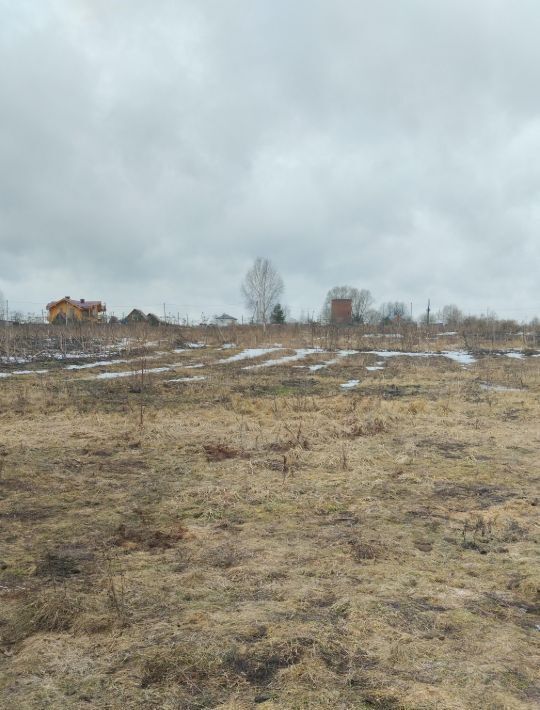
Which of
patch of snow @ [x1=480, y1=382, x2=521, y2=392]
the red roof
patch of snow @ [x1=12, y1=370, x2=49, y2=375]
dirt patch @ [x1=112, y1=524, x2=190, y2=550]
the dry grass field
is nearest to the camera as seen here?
the dry grass field

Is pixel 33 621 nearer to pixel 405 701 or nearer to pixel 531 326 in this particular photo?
pixel 405 701

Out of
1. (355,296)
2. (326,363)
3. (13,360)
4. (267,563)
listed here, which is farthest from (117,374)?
(355,296)

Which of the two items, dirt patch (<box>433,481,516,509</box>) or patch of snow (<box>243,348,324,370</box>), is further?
patch of snow (<box>243,348,324,370</box>)

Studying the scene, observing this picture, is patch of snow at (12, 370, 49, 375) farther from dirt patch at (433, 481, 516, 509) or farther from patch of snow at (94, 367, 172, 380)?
dirt patch at (433, 481, 516, 509)

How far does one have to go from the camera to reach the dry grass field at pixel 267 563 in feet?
7.68

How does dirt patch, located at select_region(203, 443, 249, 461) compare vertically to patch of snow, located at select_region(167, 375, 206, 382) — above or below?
below

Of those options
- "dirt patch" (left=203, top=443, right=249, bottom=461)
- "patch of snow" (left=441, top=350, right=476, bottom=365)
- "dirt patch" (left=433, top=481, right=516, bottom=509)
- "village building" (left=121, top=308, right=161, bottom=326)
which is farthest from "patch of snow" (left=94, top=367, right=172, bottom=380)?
"village building" (left=121, top=308, right=161, bottom=326)

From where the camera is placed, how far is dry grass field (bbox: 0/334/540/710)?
2.34 metres

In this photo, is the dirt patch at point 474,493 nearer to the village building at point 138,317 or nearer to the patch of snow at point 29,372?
the patch of snow at point 29,372

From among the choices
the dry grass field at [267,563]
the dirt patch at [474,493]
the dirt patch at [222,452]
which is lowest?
the dirt patch at [474,493]

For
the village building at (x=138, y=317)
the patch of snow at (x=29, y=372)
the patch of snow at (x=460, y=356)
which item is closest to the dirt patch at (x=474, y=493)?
the patch of snow at (x=29, y=372)

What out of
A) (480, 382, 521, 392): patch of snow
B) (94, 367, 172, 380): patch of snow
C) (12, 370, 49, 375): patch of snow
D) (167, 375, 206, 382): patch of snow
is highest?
(12, 370, 49, 375): patch of snow

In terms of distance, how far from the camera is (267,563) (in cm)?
356

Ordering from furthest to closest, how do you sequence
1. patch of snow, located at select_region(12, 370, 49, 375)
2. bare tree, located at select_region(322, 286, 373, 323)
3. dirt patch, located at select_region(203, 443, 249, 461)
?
bare tree, located at select_region(322, 286, 373, 323) < patch of snow, located at select_region(12, 370, 49, 375) < dirt patch, located at select_region(203, 443, 249, 461)
